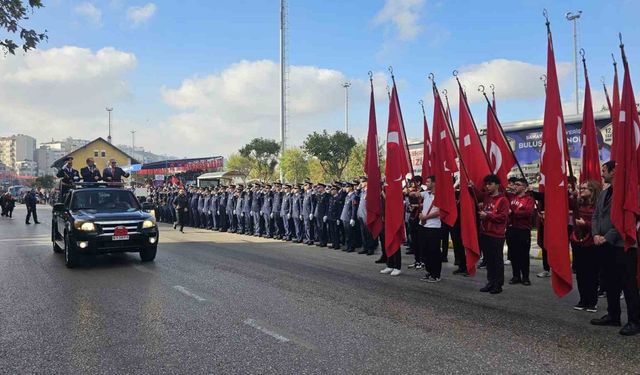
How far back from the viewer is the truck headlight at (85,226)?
1028cm

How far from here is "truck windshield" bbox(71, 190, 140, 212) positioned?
11477 mm

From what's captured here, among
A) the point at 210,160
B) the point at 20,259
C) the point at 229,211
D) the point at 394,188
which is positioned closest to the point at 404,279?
the point at 394,188

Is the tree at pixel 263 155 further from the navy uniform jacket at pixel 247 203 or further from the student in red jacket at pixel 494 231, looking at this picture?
the student in red jacket at pixel 494 231

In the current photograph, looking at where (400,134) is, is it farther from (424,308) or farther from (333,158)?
(333,158)

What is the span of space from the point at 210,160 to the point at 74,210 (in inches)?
1605

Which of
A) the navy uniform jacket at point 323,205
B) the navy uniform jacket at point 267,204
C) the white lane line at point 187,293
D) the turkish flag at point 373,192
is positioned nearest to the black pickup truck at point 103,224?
the white lane line at point 187,293

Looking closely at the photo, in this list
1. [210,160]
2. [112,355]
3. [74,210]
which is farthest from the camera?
[210,160]

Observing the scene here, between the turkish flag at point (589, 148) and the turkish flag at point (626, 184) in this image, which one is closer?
the turkish flag at point (626, 184)

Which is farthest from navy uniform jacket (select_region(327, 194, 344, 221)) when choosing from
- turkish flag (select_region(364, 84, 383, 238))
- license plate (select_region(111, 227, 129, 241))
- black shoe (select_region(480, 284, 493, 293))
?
black shoe (select_region(480, 284, 493, 293))

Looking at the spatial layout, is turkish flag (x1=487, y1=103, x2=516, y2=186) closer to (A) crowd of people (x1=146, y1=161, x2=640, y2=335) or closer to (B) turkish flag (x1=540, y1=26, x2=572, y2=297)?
(A) crowd of people (x1=146, y1=161, x2=640, y2=335)

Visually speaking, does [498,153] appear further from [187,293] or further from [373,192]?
[187,293]

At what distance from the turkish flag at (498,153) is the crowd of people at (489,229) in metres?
0.43

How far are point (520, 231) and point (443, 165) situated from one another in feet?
5.55

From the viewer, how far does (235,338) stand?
559 centimetres
